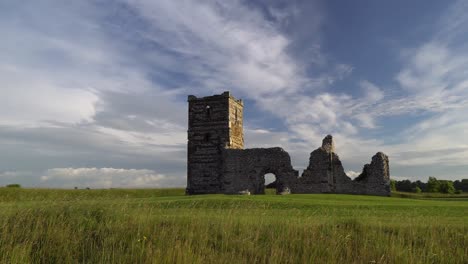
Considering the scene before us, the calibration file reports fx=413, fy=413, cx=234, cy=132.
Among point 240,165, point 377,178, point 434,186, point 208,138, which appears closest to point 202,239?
point 240,165

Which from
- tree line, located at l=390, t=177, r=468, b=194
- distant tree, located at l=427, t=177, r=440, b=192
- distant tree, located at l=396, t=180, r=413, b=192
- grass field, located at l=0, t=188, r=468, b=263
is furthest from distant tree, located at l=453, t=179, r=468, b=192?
grass field, located at l=0, t=188, r=468, b=263

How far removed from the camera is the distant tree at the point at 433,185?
1924 inches

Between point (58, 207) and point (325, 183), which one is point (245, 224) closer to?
point (58, 207)

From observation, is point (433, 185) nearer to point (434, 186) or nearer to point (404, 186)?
point (434, 186)

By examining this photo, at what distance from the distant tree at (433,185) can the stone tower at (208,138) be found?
28.2 m

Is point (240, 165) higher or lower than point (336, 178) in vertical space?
higher

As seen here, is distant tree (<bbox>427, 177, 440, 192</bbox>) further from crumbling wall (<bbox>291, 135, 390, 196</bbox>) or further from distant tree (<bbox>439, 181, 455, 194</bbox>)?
crumbling wall (<bbox>291, 135, 390, 196</bbox>)

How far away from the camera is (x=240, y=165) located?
31844 mm

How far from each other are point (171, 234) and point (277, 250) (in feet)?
7.68

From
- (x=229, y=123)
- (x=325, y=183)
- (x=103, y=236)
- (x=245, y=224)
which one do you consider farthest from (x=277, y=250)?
(x=229, y=123)

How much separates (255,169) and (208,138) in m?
4.87

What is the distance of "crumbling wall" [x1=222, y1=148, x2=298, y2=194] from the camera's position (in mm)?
30656

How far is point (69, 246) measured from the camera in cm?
797

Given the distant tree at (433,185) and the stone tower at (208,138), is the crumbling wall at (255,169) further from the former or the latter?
the distant tree at (433,185)
